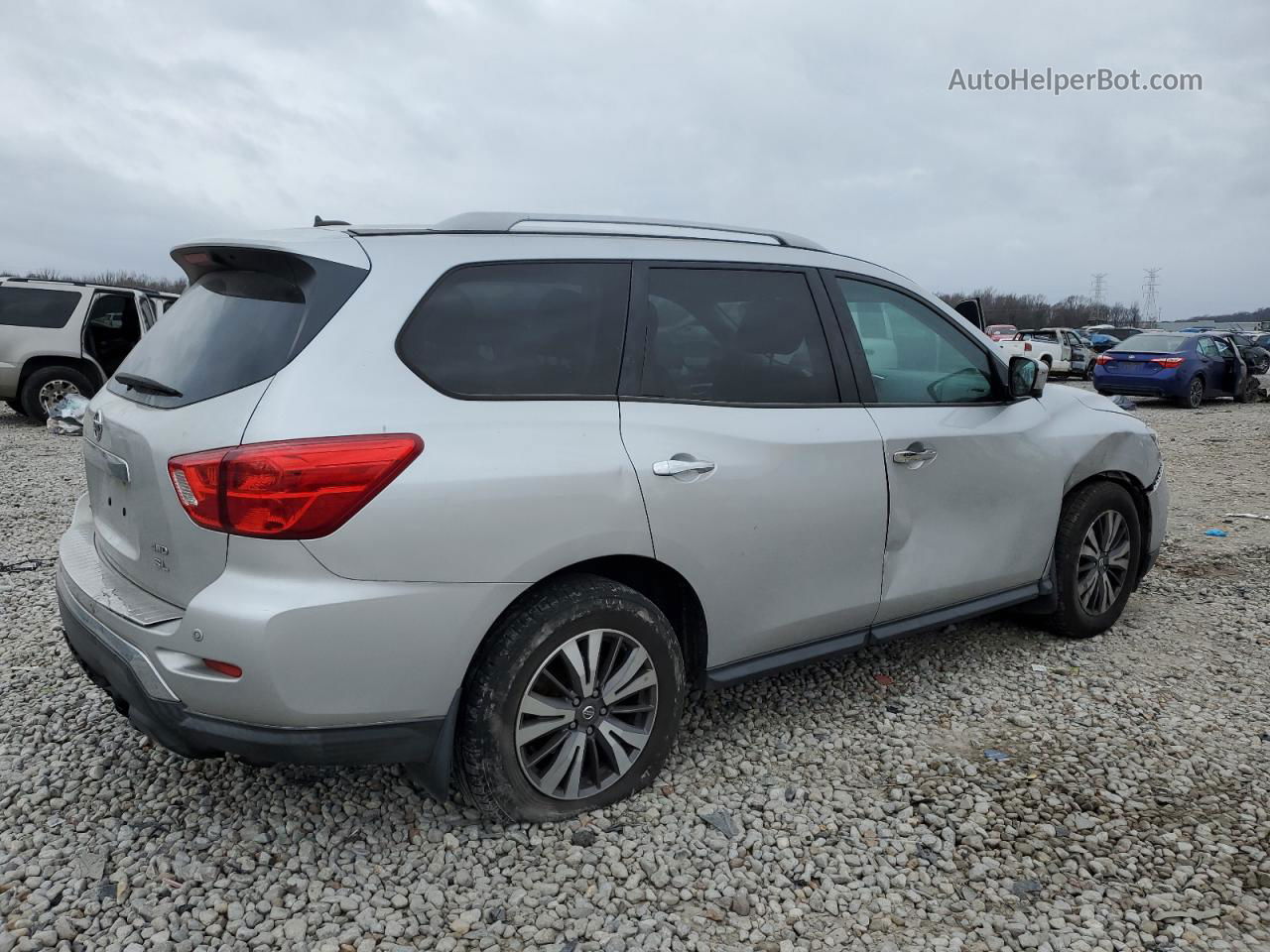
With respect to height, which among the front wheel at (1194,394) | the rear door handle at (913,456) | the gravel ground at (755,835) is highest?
the rear door handle at (913,456)

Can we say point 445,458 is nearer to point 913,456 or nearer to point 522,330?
point 522,330

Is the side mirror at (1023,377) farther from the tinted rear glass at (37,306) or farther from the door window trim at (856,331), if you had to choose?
the tinted rear glass at (37,306)

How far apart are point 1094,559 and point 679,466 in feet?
8.61

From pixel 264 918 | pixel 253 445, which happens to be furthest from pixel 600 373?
pixel 264 918

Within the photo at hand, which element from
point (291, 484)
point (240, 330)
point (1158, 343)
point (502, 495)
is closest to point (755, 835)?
point (502, 495)

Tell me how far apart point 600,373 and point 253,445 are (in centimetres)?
102

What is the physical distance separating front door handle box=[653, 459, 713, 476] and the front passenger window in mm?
955

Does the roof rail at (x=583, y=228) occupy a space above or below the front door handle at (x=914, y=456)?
above

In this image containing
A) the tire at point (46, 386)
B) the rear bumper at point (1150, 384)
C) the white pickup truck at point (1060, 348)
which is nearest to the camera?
the tire at point (46, 386)

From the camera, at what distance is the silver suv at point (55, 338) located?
12.4 metres

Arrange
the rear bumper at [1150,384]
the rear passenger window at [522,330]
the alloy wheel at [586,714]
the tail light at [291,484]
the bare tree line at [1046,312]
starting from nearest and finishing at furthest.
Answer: the tail light at [291,484] → the rear passenger window at [522,330] → the alloy wheel at [586,714] → the rear bumper at [1150,384] → the bare tree line at [1046,312]

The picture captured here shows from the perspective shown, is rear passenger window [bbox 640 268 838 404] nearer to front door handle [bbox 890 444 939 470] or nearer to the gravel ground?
front door handle [bbox 890 444 939 470]

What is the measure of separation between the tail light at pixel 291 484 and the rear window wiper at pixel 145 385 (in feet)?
1.35

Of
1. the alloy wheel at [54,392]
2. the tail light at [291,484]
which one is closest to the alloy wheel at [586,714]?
the tail light at [291,484]
